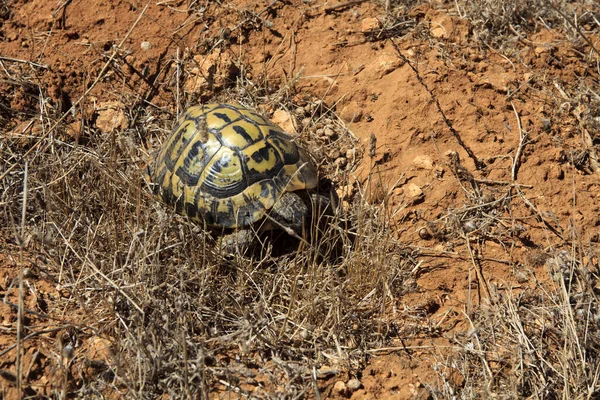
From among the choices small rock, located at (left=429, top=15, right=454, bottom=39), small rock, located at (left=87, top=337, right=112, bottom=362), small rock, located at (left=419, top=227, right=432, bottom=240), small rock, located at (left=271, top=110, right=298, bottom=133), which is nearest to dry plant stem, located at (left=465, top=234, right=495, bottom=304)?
small rock, located at (left=419, top=227, right=432, bottom=240)

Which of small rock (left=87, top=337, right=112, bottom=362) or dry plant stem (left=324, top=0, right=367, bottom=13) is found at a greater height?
dry plant stem (left=324, top=0, right=367, bottom=13)

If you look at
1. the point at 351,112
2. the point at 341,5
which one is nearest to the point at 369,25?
the point at 341,5

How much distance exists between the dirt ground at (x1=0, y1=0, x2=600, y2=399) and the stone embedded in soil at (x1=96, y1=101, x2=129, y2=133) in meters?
0.02

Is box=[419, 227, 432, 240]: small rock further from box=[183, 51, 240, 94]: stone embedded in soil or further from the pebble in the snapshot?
box=[183, 51, 240, 94]: stone embedded in soil

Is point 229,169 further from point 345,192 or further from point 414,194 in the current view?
point 414,194

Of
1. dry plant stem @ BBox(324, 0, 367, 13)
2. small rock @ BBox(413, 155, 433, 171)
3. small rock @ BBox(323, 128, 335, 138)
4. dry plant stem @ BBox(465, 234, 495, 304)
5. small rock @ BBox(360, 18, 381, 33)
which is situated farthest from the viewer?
dry plant stem @ BBox(324, 0, 367, 13)

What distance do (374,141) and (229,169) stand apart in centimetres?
110

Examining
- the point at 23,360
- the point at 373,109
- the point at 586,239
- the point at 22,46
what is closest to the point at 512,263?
the point at 586,239

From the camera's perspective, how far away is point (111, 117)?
17.3ft

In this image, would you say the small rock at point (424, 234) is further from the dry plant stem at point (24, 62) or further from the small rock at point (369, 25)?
the dry plant stem at point (24, 62)

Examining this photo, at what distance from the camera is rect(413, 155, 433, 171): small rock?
Answer: 4.79m

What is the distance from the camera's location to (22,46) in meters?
5.47

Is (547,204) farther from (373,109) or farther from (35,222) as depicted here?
(35,222)

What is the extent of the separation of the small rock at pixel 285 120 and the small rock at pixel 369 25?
1150 mm
